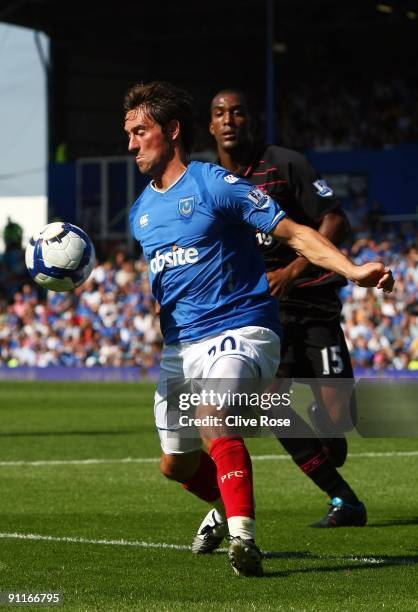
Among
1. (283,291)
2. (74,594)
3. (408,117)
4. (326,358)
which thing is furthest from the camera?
(408,117)

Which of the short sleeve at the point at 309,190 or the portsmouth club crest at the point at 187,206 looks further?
the short sleeve at the point at 309,190

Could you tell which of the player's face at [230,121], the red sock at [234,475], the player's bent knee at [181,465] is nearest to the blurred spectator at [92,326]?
the player's face at [230,121]

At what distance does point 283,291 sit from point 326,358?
0.81 meters

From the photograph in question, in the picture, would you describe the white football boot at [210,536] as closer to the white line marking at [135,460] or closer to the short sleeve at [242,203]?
the short sleeve at [242,203]

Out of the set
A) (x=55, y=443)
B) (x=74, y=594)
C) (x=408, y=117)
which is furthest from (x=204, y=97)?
(x=74, y=594)

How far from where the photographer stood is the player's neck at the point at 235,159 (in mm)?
7543

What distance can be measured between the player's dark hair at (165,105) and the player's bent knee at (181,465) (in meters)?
1.41

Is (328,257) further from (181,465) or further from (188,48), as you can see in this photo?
(188,48)

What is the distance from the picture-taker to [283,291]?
7.02m

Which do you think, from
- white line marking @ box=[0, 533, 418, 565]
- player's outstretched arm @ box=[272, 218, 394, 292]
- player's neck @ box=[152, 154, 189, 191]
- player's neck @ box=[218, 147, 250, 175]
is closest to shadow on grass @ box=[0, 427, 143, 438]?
player's neck @ box=[218, 147, 250, 175]

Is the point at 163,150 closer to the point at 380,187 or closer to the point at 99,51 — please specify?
the point at 380,187

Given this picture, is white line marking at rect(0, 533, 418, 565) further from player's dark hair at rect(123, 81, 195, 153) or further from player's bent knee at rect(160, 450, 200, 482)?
player's dark hair at rect(123, 81, 195, 153)

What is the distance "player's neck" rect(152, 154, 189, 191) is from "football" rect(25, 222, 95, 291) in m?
0.74

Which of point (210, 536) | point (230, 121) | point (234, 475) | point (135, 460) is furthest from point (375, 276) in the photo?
point (135, 460)
